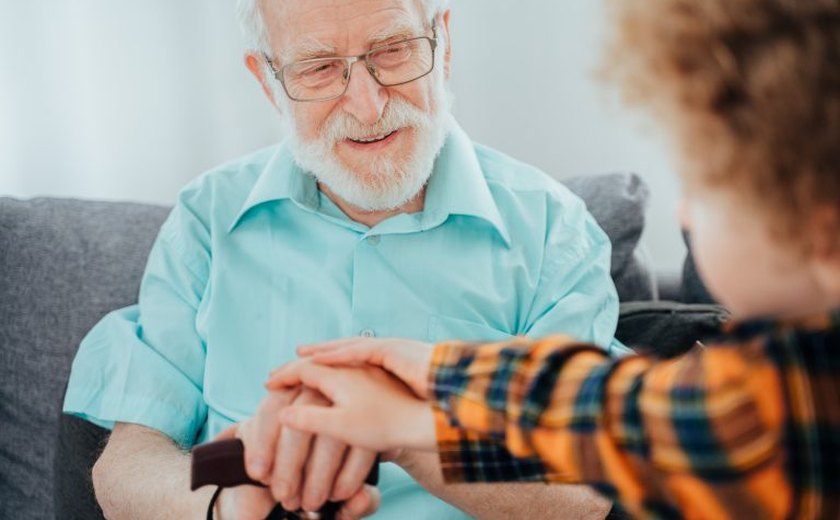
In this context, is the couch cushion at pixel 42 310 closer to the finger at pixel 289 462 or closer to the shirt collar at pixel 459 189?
the shirt collar at pixel 459 189

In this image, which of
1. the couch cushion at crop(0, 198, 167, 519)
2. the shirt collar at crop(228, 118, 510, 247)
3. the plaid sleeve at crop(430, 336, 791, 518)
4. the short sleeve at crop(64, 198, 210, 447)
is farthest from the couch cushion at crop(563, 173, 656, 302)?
the plaid sleeve at crop(430, 336, 791, 518)

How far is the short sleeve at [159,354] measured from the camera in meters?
1.52

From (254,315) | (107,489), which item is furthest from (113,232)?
(107,489)

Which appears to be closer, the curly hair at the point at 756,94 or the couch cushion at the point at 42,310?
the curly hair at the point at 756,94

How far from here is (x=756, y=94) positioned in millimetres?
605

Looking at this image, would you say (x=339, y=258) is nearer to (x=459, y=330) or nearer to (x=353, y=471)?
(x=459, y=330)

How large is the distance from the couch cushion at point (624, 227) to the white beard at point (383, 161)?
49 cm

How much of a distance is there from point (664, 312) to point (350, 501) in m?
0.84

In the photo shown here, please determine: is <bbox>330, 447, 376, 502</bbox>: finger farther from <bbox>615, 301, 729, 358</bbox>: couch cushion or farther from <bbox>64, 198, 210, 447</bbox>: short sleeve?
<bbox>615, 301, 729, 358</bbox>: couch cushion

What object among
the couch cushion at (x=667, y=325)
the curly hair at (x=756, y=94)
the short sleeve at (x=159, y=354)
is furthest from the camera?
the couch cushion at (x=667, y=325)

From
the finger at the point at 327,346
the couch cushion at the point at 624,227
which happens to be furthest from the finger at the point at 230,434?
the couch cushion at the point at 624,227

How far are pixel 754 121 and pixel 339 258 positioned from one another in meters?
1.04

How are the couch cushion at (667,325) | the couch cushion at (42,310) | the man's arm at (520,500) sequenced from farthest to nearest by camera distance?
the couch cushion at (42,310), the couch cushion at (667,325), the man's arm at (520,500)

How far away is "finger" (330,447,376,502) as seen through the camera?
1025 mm
